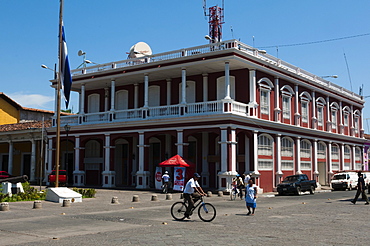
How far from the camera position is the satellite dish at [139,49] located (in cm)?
4003

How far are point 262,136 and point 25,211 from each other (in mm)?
19799

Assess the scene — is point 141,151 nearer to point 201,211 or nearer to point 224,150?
point 224,150

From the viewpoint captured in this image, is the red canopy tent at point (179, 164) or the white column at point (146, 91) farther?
the white column at point (146, 91)

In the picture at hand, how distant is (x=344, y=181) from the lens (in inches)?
1502

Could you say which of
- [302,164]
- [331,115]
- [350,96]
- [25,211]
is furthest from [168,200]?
[350,96]

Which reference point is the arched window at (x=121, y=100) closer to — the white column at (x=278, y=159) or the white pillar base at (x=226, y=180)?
the white pillar base at (x=226, y=180)

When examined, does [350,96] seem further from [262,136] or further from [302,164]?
[262,136]

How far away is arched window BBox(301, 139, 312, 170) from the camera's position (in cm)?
3925

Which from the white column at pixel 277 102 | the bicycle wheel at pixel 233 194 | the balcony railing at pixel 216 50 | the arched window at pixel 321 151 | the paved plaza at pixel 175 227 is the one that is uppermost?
the balcony railing at pixel 216 50

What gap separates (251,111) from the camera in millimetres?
32500

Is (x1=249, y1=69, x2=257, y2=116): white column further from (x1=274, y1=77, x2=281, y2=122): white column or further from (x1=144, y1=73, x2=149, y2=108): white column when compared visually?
(x1=144, y1=73, x2=149, y2=108): white column

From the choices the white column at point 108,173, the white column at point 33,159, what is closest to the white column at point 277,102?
the white column at point 108,173

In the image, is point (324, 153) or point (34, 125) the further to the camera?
point (34, 125)

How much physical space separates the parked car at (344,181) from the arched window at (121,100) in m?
19.2
